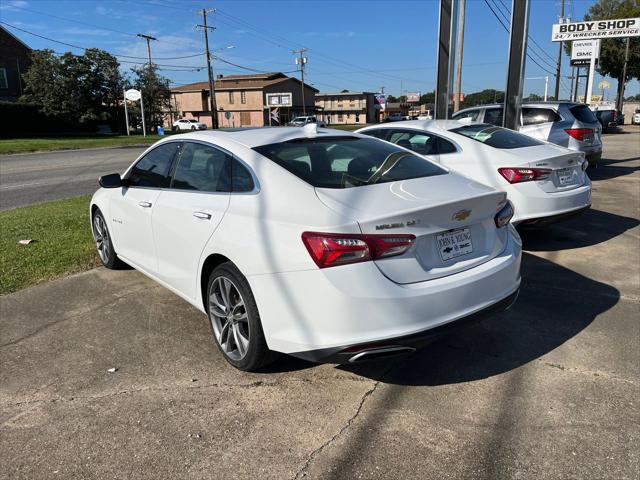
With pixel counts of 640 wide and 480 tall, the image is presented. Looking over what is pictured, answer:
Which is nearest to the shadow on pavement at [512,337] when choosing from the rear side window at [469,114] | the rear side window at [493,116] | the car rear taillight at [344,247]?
the car rear taillight at [344,247]

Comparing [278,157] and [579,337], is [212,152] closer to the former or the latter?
[278,157]

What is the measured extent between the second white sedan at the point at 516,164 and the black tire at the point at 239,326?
3893 mm

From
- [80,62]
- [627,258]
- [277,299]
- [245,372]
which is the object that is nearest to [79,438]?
[245,372]

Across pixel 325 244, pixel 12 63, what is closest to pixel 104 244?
pixel 325 244

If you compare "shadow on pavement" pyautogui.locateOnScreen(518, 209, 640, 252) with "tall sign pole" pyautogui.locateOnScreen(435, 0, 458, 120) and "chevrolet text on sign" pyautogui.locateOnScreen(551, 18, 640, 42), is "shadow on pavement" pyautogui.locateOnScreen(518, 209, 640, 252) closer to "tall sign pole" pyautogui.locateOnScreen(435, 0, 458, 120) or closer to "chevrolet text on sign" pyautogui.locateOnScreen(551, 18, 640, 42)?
"tall sign pole" pyautogui.locateOnScreen(435, 0, 458, 120)

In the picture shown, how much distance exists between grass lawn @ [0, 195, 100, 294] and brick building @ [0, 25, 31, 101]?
47500 mm

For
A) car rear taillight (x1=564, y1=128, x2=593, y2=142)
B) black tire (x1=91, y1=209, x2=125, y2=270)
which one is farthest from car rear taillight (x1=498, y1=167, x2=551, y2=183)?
car rear taillight (x1=564, y1=128, x2=593, y2=142)

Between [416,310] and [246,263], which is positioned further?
[246,263]

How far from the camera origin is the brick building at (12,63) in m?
47.2

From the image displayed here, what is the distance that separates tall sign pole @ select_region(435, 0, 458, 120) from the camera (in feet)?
39.7

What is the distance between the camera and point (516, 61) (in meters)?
11.2

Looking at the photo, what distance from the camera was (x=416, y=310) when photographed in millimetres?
2805

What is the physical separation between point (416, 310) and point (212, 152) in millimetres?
1950

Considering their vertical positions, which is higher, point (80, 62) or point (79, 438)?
point (80, 62)
